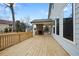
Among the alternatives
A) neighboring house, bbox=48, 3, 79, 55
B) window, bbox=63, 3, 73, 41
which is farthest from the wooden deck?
window, bbox=63, 3, 73, 41

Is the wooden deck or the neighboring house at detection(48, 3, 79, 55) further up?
the neighboring house at detection(48, 3, 79, 55)

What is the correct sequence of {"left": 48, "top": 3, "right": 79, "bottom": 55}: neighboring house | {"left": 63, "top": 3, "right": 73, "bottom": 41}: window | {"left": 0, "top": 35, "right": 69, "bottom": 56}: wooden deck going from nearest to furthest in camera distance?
{"left": 48, "top": 3, "right": 79, "bottom": 55}: neighboring house → {"left": 63, "top": 3, "right": 73, "bottom": 41}: window → {"left": 0, "top": 35, "right": 69, "bottom": 56}: wooden deck

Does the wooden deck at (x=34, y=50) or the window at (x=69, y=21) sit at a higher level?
the window at (x=69, y=21)

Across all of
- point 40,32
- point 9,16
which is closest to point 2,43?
point 9,16

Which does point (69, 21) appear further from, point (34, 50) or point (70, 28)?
point (34, 50)

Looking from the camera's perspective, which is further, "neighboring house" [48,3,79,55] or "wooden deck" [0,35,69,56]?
"wooden deck" [0,35,69,56]

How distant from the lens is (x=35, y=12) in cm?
1569

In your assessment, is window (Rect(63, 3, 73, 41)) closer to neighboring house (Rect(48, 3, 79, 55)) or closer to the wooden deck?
neighboring house (Rect(48, 3, 79, 55))

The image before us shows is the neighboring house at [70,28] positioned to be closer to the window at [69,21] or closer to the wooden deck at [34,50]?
the window at [69,21]

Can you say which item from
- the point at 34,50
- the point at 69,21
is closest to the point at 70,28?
the point at 69,21

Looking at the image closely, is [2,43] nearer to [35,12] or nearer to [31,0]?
[31,0]

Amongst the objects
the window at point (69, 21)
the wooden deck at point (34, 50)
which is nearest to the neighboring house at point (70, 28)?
the window at point (69, 21)

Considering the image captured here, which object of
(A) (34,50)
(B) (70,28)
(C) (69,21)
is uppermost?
(C) (69,21)

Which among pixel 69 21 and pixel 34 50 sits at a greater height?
pixel 69 21
